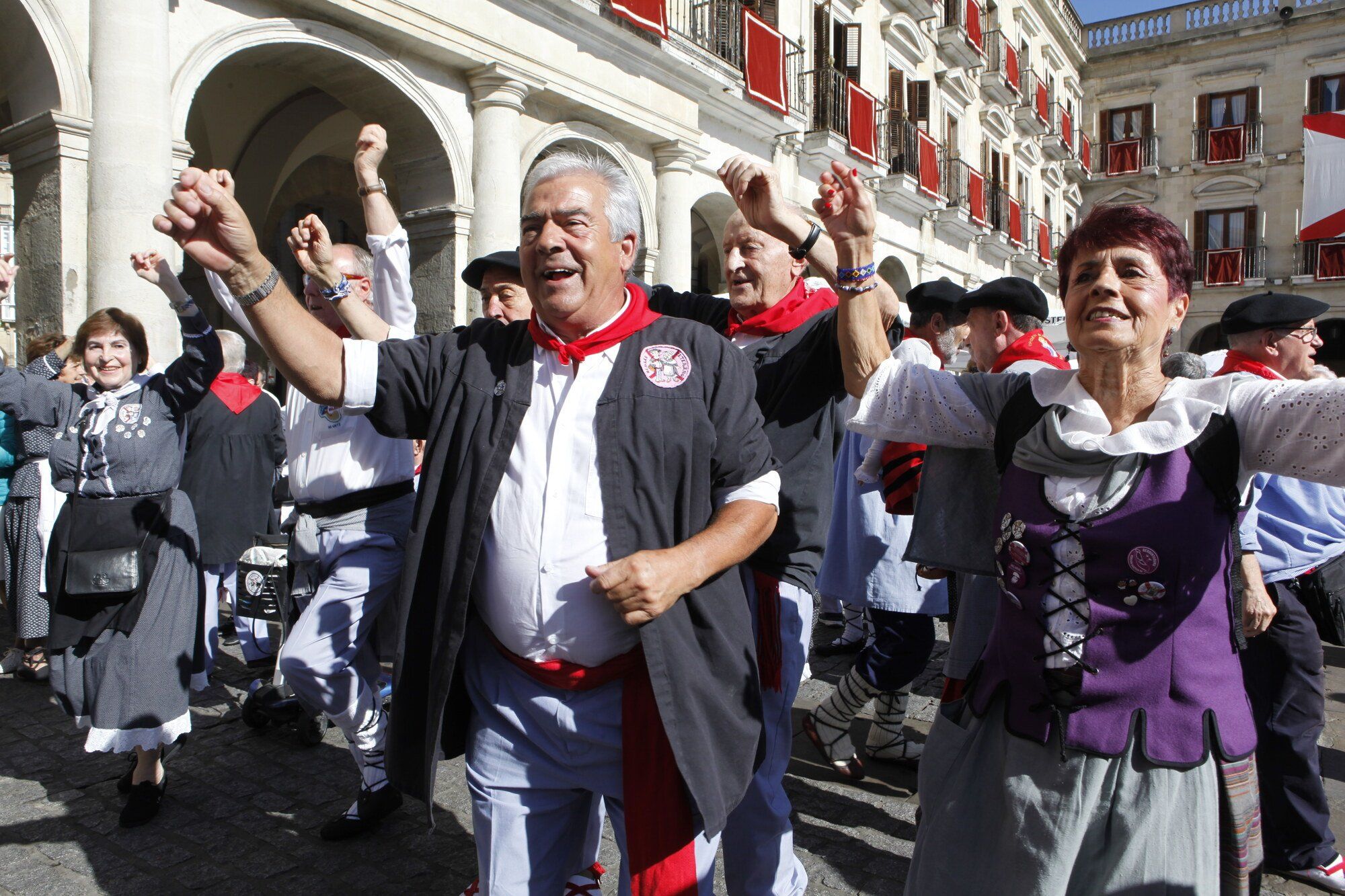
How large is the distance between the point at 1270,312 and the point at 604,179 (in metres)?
2.86

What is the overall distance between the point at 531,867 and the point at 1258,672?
8.86ft

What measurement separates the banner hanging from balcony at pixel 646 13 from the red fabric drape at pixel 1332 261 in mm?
25261

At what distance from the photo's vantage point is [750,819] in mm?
2566

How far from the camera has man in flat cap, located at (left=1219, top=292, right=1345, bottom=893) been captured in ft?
10.8

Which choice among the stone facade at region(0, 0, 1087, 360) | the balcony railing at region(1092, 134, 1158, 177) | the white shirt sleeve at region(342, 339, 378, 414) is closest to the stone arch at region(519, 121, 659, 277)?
the stone facade at region(0, 0, 1087, 360)

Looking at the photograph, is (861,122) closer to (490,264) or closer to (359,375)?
(490,264)

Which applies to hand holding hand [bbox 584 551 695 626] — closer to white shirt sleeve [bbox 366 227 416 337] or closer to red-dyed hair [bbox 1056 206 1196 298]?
red-dyed hair [bbox 1056 206 1196 298]

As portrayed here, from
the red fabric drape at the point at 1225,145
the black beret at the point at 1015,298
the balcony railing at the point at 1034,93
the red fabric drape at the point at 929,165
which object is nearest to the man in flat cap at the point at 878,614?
the black beret at the point at 1015,298

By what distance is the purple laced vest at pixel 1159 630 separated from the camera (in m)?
1.78

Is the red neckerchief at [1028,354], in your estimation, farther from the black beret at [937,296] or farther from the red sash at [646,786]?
the red sash at [646,786]

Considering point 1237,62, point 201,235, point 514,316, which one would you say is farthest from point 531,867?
point 1237,62

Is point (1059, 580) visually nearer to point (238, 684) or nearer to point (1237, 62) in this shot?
point (238, 684)

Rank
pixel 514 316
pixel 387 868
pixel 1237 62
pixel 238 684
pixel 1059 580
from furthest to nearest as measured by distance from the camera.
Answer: pixel 1237 62
pixel 238 684
pixel 514 316
pixel 387 868
pixel 1059 580

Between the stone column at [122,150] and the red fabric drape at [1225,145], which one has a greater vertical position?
the red fabric drape at [1225,145]
